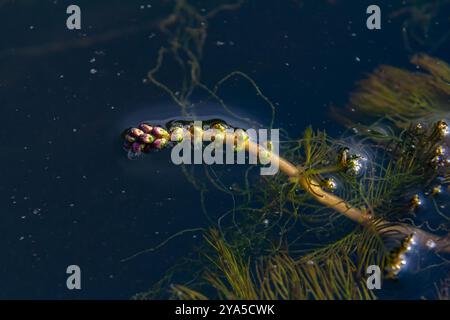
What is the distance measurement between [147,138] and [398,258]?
1.60 m

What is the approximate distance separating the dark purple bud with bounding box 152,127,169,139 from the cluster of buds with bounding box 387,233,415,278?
4.82 feet

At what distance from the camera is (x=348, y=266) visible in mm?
3436

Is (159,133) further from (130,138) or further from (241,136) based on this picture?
(241,136)

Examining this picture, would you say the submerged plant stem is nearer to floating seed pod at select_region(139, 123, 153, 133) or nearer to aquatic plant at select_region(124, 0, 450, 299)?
aquatic plant at select_region(124, 0, 450, 299)

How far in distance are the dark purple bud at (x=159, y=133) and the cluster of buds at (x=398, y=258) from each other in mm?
1469

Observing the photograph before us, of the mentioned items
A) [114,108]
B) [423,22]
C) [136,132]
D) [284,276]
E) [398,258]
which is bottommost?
[284,276]

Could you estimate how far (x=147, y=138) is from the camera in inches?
139

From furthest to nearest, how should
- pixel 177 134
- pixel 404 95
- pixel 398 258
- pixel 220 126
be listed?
1. pixel 404 95
2. pixel 220 126
3. pixel 177 134
4. pixel 398 258

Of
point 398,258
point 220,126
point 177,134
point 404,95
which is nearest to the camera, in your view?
point 398,258

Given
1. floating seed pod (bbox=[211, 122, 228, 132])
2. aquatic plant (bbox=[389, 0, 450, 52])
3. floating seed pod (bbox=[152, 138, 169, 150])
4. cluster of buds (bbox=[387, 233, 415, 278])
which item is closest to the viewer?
cluster of buds (bbox=[387, 233, 415, 278])

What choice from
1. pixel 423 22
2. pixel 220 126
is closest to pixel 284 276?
pixel 220 126

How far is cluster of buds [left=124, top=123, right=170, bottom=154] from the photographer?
3500mm

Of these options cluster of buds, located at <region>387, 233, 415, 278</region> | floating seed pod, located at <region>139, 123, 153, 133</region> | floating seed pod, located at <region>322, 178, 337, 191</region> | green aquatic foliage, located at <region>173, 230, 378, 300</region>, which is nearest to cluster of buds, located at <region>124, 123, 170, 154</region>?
floating seed pod, located at <region>139, 123, 153, 133</region>

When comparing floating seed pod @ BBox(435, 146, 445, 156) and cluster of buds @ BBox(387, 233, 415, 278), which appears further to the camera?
floating seed pod @ BBox(435, 146, 445, 156)
